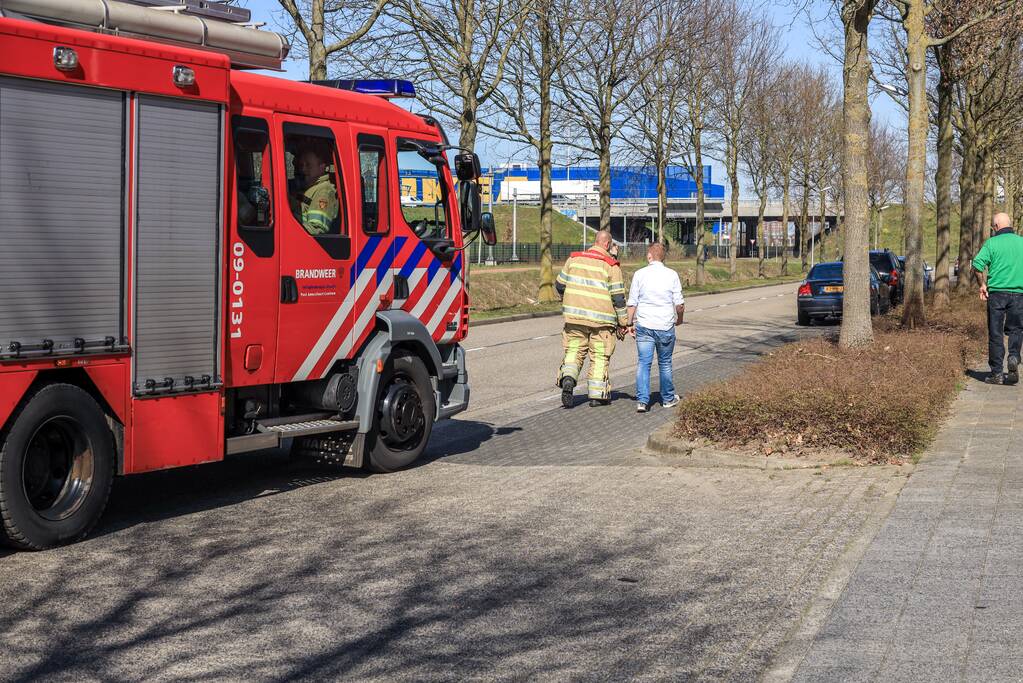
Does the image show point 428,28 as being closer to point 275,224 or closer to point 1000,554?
point 275,224

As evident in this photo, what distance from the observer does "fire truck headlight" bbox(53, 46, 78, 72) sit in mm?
A: 7180

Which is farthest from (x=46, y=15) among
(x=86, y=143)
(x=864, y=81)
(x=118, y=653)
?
(x=864, y=81)

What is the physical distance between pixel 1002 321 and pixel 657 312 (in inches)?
154

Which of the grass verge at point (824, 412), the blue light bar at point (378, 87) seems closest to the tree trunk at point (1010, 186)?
the grass verge at point (824, 412)

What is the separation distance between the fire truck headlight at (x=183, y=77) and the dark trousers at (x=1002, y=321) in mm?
9804

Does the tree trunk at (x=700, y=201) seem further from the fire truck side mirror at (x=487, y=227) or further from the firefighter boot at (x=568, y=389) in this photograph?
the fire truck side mirror at (x=487, y=227)

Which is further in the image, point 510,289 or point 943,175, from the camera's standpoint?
point 510,289

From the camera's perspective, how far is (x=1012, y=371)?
14602mm

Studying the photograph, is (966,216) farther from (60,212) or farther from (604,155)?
(60,212)

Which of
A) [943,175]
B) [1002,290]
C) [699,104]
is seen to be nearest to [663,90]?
[699,104]

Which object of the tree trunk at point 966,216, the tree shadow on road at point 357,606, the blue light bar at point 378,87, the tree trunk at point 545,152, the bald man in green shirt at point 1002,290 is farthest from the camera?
the tree trunk at point 545,152

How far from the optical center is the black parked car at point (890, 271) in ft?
116

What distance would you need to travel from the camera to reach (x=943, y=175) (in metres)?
26.9

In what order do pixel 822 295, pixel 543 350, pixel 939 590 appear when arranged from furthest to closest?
1. pixel 822 295
2. pixel 543 350
3. pixel 939 590
